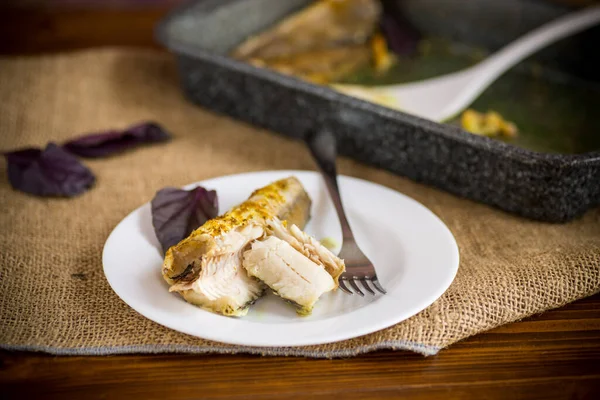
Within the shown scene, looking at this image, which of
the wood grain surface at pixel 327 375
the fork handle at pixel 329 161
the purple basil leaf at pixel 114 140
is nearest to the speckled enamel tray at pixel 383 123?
the fork handle at pixel 329 161

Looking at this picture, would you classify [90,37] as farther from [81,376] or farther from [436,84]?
[81,376]

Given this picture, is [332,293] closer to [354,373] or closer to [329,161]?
[354,373]

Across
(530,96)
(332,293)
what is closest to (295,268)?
(332,293)

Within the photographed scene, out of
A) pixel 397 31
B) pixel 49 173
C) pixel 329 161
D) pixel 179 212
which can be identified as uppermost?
pixel 397 31

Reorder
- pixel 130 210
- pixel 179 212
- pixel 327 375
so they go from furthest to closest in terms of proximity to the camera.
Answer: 1. pixel 130 210
2. pixel 179 212
3. pixel 327 375

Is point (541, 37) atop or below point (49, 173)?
atop
